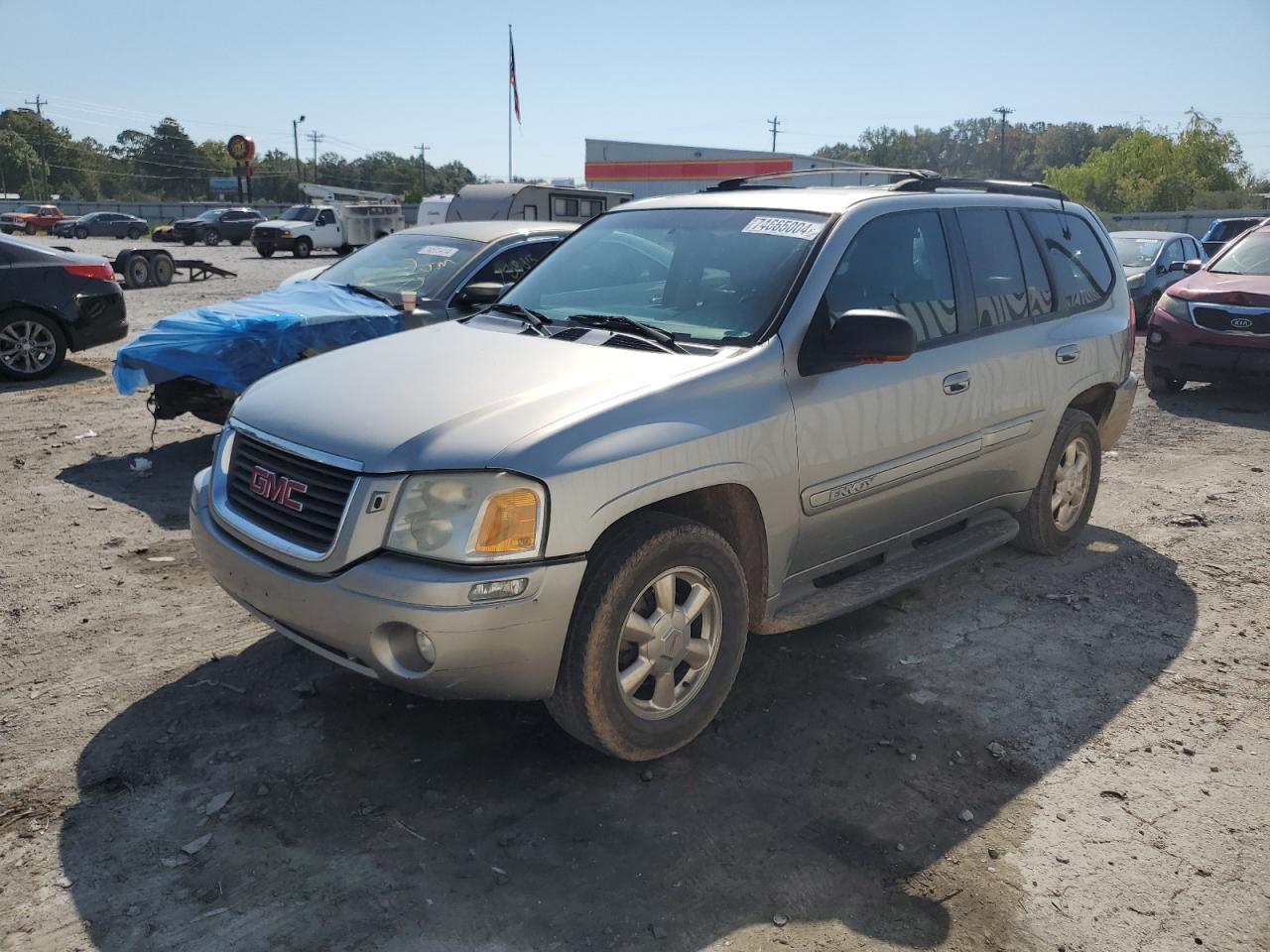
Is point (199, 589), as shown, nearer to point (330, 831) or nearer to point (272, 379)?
point (272, 379)

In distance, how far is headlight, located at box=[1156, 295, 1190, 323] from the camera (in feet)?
33.0

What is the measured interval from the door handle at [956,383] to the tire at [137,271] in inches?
730

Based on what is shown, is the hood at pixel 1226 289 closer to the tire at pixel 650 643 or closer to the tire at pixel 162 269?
the tire at pixel 650 643

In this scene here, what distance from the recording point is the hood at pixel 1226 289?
959 centimetres

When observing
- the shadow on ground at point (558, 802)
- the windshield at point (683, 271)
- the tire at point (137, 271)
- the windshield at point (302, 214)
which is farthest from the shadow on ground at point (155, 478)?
the windshield at point (302, 214)

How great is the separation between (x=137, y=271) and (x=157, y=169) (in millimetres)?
111466

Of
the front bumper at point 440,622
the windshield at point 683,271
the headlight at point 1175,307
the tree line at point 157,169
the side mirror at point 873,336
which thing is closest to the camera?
the front bumper at point 440,622

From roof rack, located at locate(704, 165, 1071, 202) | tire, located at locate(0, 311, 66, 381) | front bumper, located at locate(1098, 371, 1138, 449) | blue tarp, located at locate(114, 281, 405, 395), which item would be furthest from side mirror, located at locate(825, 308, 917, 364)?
tire, located at locate(0, 311, 66, 381)

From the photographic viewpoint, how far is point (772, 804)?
3.28m

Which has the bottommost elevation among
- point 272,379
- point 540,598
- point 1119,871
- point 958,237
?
point 1119,871

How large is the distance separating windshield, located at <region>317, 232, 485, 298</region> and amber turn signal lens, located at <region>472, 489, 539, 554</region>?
16.5 feet

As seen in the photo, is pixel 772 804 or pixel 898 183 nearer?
pixel 772 804

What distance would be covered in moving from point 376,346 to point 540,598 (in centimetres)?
171

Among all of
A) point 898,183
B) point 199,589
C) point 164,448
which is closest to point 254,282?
point 164,448
